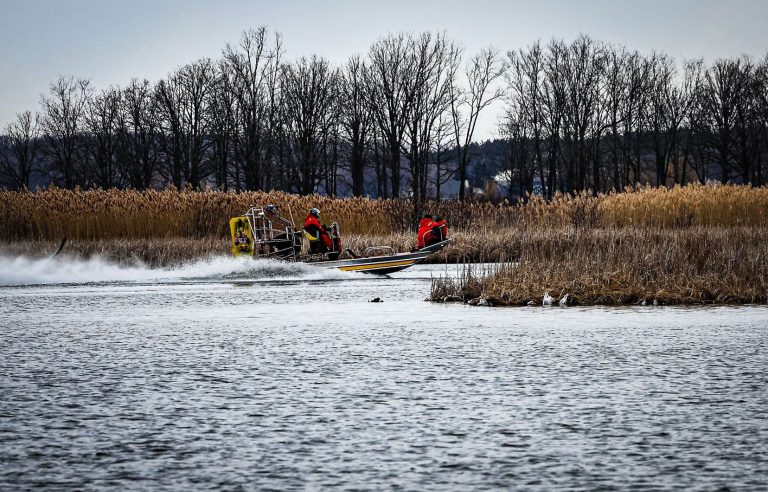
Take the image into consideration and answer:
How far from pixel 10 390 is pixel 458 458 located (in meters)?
3.76

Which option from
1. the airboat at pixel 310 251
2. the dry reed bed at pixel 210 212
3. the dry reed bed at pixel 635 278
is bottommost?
the dry reed bed at pixel 635 278

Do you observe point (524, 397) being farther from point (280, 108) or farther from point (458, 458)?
point (280, 108)

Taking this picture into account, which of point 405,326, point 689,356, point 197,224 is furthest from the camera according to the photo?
point 197,224

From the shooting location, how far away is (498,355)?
8.76 metres

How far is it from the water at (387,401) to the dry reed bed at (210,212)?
695 inches

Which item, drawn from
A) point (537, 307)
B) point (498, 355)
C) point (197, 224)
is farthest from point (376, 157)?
point (498, 355)

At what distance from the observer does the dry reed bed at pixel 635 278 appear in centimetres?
1509

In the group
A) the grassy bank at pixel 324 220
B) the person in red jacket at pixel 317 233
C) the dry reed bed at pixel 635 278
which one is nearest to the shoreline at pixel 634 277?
the dry reed bed at pixel 635 278

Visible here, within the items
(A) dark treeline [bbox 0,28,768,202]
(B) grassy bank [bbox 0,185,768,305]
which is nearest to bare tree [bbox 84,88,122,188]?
(A) dark treeline [bbox 0,28,768,202]

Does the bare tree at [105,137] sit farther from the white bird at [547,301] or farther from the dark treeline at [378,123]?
the white bird at [547,301]

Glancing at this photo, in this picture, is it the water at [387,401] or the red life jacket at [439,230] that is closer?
the water at [387,401]

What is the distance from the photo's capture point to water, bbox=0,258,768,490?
461cm

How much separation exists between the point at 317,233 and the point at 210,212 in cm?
925

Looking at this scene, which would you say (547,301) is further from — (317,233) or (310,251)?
(310,251)
